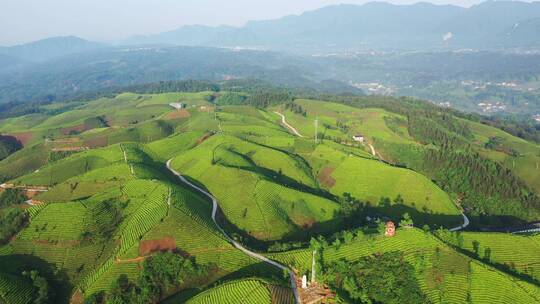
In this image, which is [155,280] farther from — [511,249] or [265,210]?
[511,249]

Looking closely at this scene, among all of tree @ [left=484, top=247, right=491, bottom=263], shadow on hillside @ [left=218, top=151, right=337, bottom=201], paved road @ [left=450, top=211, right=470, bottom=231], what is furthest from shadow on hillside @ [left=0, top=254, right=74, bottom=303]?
paved road @ [left=450, top=211, right=470, bottom=231]

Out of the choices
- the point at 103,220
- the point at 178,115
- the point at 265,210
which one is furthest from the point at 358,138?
the point at 103,220

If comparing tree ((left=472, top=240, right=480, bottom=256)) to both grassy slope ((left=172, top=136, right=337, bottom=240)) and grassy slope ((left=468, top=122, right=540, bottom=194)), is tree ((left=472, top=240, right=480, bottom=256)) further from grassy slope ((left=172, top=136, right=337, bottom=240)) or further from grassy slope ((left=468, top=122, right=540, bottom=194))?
grassy slope ((left=468, top=122, right=540, bottom=194))

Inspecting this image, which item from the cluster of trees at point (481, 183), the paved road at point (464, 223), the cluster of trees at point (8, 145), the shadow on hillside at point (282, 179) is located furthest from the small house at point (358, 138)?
the cluster of trees at point (8, 145)

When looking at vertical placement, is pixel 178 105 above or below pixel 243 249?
below

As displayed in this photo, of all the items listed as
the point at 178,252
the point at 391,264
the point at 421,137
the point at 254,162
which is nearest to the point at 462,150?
the point at 421,137

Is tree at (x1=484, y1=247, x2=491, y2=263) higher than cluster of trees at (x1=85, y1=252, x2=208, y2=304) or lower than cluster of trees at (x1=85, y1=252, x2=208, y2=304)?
higher

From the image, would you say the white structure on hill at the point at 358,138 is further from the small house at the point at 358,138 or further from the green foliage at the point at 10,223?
the green foliage at the point at 10,223
